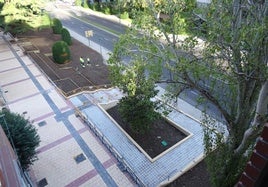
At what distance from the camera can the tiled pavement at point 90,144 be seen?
37.6ft

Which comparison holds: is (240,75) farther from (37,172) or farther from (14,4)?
(14,4)

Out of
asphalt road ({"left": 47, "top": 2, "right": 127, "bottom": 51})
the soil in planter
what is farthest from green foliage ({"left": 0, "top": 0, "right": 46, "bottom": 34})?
the soil in planter

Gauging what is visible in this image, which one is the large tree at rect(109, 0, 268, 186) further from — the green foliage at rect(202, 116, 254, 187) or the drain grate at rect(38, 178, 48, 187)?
the drain grate at rect(38, 178, 48, 187)

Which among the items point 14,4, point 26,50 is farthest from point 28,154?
point 14,4

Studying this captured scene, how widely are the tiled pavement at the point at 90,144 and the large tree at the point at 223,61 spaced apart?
418 centimetres

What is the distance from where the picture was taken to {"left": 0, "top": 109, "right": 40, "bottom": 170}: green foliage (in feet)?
33.2

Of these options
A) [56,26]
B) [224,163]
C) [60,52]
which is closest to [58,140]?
[224,163]

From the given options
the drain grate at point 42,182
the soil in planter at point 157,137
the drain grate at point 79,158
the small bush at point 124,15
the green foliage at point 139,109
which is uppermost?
the green foliage at point 139,109

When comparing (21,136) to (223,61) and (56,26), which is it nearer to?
(223,61)

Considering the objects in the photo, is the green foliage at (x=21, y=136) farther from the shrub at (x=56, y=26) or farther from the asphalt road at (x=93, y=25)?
the shrub at (x=56, y=26)

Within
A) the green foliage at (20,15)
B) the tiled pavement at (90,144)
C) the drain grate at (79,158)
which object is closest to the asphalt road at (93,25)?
the green foliage at (20,15)

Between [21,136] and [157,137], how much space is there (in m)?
7.36

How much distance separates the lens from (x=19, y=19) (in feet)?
88.1

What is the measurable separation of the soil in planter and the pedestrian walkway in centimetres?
198
